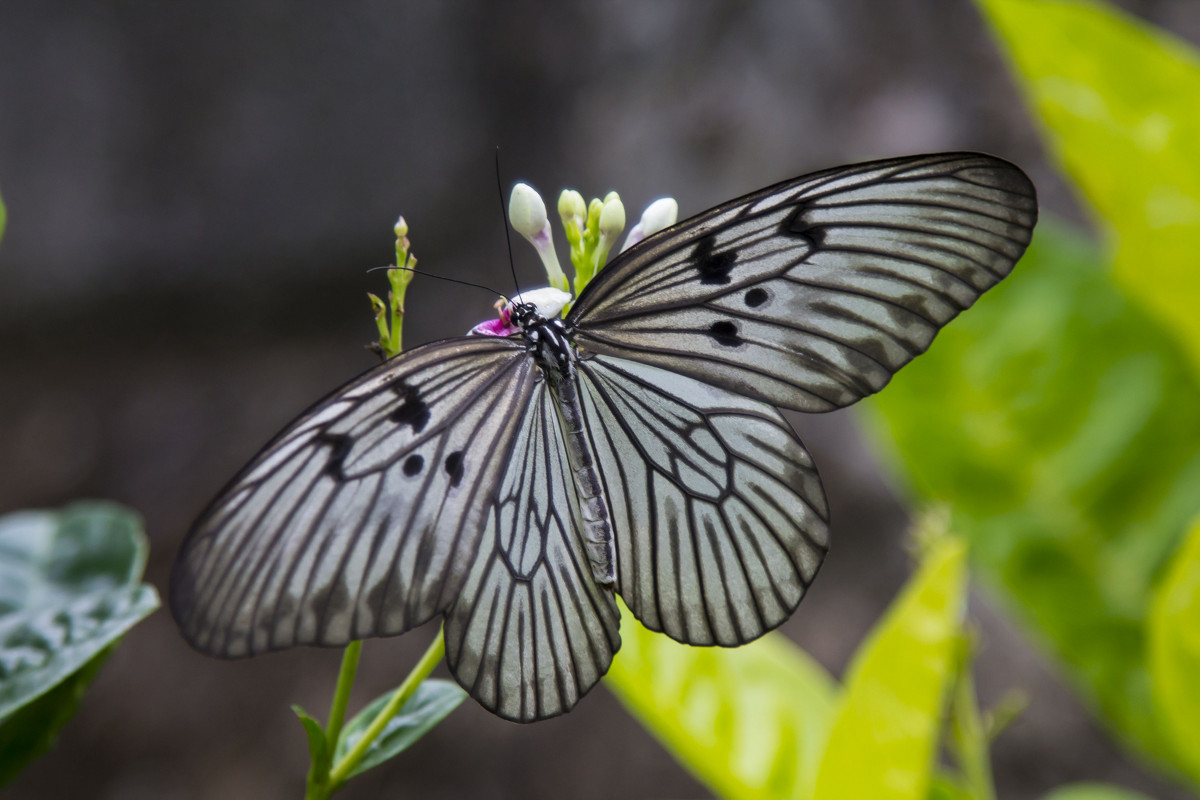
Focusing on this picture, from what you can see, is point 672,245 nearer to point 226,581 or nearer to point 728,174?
point 226,581

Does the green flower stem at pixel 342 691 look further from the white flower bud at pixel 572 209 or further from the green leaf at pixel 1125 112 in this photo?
the green leaf at pixel 1125 112

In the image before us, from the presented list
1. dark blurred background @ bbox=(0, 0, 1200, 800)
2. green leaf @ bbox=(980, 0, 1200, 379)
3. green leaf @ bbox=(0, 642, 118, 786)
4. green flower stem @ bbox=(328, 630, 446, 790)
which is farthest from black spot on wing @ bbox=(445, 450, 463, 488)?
dark blurred background @ bbox=(0, 0, 1200, 800)

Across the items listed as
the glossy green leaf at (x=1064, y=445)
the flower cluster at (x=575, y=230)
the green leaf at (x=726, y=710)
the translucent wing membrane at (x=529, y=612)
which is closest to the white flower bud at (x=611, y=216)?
the flower cluster at (x=575, y=230)

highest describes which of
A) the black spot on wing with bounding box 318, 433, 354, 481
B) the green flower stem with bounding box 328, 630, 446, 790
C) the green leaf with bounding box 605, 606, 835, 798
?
the black spot on wing with bounding box 318, 433, 354, 481

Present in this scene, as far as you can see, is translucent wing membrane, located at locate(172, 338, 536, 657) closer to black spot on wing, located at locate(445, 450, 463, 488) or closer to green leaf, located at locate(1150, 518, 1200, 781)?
black spot on wing, located at locate(445, 450, 463, 488)

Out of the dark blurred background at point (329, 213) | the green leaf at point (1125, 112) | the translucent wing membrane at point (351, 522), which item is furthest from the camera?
the dark blurred background at point (329, 213)

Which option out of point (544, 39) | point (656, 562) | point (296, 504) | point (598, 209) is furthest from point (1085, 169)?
point (544, 39)

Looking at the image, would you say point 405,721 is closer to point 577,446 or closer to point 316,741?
point 316,741
